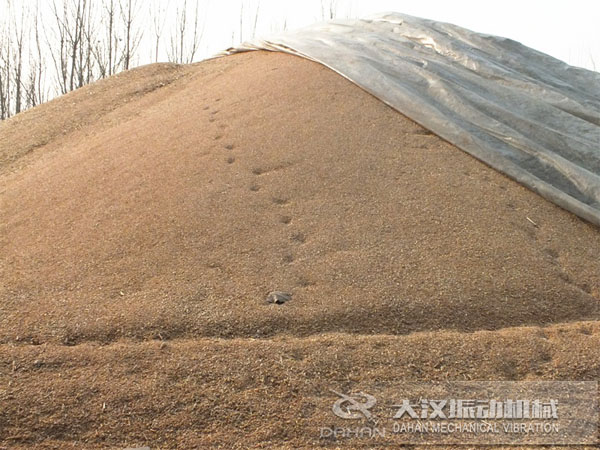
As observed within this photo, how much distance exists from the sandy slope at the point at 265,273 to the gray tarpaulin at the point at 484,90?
13 centimetres

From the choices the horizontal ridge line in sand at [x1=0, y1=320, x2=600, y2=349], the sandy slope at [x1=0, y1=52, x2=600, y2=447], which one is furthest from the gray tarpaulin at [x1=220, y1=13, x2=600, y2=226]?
the horizontal ridge line in sand at [x1=0, y1=320, x2=600, y2=349]

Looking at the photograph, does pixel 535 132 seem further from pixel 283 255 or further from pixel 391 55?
pixel 283 255

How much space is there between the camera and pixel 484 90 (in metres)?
4.38

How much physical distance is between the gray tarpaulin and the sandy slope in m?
0.13

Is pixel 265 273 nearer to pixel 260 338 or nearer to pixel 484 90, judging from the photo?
pixel 260 338

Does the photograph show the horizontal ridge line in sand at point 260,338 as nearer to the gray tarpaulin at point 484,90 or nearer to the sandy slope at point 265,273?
the sandy slope at point 265,273

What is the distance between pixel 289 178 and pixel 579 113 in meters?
2.10

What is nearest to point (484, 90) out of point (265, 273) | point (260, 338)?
point (265, 273)

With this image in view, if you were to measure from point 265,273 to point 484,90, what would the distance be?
2371 mm

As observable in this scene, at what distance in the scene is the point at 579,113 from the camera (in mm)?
4227

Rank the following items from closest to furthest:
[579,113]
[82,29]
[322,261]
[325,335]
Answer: [325,335] < [322,261] < [579,113] < [82,29]

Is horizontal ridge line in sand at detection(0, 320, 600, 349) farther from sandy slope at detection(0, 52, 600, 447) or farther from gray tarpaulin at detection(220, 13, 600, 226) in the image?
gray tarpaulin at detection(220, 13, 600, 226)

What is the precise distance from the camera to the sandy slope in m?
2.23

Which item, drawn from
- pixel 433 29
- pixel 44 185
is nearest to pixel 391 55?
pixel 433 29
